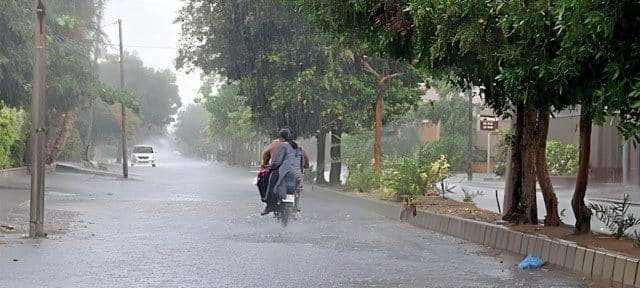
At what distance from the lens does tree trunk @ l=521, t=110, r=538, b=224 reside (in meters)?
12.5

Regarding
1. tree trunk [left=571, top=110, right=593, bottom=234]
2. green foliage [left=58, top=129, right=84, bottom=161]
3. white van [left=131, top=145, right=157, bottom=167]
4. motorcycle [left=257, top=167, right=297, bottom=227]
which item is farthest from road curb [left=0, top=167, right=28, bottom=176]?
Answer: white van [left=131, top=145, right=157, bottom=167]

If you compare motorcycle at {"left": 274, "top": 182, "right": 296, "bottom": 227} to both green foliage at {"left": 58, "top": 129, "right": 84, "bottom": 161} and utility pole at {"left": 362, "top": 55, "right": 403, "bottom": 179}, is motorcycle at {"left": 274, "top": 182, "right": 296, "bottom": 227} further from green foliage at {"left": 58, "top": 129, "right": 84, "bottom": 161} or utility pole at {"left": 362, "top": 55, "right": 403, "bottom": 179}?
green foliage at {"left": 58, "top": 129, "right": 84, "bottom": 161}

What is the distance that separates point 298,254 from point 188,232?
11.7 feet

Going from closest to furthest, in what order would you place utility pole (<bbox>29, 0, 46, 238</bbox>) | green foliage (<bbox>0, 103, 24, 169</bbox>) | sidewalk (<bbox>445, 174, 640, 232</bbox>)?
utility pole (<bbox>29, 0, 46, 238</bbox>)
sidewalk (<bbox>445, 174, 640, 232</bbox>)
green foliage (<bbox>0, 103, 24, 169</bbox>)

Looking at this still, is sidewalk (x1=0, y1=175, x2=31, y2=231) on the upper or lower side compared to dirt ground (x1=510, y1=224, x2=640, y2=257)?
lower

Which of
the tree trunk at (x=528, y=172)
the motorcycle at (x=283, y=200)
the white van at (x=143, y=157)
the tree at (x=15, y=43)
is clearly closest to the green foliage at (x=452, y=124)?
the white van at (x=143, y=157)

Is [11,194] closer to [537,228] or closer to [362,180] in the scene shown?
[362,180]

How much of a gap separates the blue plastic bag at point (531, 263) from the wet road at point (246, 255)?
163mm

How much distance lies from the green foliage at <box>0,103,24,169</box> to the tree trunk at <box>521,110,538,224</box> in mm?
19674

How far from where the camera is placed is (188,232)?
14.0 metres

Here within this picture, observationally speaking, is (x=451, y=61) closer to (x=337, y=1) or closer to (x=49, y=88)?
(x=337, y=1)

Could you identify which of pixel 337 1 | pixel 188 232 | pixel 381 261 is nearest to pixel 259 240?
pixel 188 232

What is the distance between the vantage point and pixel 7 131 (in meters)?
29.7

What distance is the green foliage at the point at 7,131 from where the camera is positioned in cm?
2920
